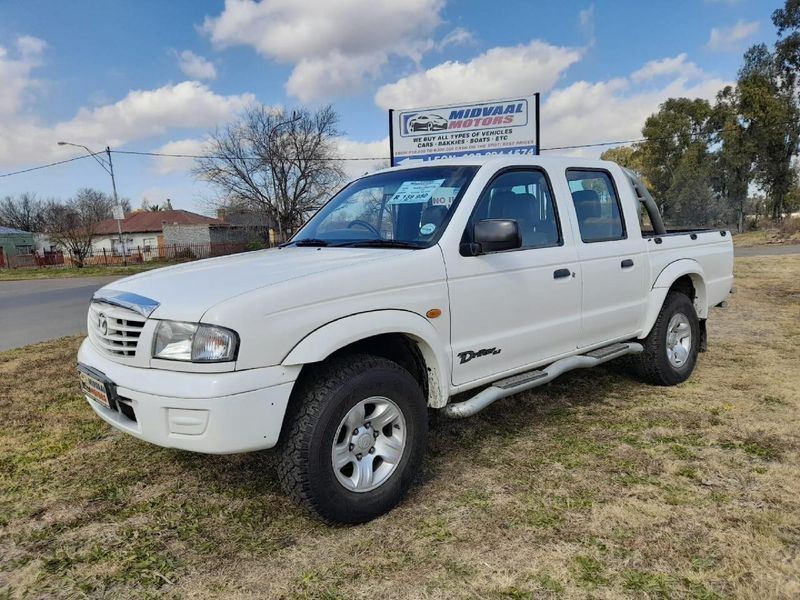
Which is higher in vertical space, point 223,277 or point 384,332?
point 223,277

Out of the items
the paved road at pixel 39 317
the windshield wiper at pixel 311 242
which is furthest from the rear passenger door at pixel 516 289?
the paved road at pixel 39 317

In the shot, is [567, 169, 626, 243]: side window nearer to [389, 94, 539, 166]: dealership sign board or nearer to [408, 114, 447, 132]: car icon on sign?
[389, 94, 539, 166]: dealership sign board

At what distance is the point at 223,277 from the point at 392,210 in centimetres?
129

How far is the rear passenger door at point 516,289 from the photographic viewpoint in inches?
129

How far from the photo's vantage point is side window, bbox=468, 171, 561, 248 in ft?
11.9

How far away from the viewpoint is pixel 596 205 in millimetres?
4402

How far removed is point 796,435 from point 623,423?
3.56 feet

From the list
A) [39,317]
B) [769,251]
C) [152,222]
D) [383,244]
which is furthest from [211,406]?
[152,222]

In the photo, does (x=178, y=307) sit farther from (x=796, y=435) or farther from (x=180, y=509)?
(x=796, y=435)

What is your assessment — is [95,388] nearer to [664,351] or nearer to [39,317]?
[664,351]

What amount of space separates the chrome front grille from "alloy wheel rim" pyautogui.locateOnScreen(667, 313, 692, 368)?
14.1 ft

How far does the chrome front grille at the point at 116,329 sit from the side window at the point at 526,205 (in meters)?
2.04

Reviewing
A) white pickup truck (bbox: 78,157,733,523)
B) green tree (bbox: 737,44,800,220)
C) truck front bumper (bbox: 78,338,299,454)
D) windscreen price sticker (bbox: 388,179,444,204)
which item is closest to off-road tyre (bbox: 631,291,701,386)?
white pickup truck (bbox: 78,157,733,523)

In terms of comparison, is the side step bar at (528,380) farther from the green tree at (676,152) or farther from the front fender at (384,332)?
the green tree at (676,152)
